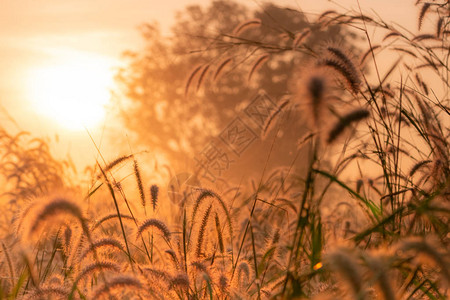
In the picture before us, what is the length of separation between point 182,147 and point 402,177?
17.4m

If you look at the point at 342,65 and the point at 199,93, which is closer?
the point at 342,65

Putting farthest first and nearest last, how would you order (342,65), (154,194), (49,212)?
(154,194) → (342,65) → (49,212)

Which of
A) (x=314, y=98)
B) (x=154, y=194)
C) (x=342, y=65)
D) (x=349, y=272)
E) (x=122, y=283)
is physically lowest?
(x=349, y=272)

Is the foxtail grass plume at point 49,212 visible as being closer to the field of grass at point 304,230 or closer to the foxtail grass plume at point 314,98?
the field of grass at point 304,230

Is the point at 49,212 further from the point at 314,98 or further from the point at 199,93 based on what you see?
the point at 199,93

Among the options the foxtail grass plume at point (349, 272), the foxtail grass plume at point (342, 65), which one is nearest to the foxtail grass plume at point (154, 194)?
the foxtail grass plume at point (342, 65)

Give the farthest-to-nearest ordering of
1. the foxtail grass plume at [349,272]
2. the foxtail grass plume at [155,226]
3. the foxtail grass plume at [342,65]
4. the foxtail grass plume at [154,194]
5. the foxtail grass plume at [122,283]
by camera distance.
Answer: the foxtail grass plume at [154,194]
the foxtail grass plume at [155,226]
the foxtail grass plume at [342,65]
the foxtail grass plume at [122,283]
the foxtail grass plume at [349,272]

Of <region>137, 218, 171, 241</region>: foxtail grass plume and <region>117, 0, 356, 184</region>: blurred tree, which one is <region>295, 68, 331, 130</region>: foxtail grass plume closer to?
<region>137, 218, 171, 241</region>: foxtail grass plume

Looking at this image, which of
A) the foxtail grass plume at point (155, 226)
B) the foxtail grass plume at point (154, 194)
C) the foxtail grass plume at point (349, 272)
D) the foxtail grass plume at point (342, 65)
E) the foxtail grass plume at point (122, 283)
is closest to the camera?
the foxtail grass plume at point (349, 272)

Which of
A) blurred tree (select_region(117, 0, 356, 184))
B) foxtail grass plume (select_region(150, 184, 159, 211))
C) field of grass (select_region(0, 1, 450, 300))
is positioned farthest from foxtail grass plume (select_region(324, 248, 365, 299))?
blurred tree (select_region(117, 0, 356, 184))

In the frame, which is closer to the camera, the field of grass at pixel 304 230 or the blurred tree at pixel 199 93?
the field of grass at pixel 304 230

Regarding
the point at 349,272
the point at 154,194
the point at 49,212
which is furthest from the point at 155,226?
the point at 349,272

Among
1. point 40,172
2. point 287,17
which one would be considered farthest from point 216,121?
point 40,172

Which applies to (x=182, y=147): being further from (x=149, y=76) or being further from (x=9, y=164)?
(x=9, y=164)
